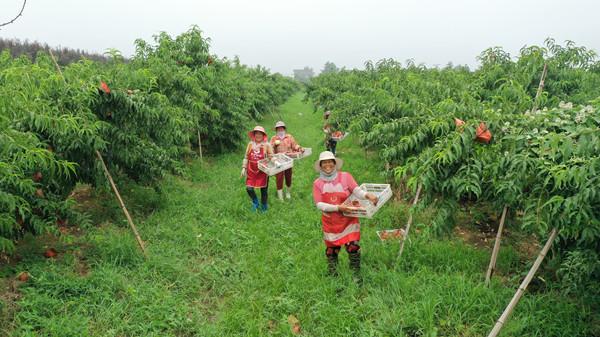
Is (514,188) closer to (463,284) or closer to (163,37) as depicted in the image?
(463,284)

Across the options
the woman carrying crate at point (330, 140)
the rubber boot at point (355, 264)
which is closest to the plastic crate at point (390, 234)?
the rubber boot at point (355, 264)

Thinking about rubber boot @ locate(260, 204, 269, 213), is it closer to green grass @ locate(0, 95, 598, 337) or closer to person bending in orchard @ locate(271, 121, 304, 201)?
person bending in orchard @ locate(271, 121, 304, 201)

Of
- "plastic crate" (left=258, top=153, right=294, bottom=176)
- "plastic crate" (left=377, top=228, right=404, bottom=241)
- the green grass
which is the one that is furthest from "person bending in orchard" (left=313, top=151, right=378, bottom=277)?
"plastic crate" (left=258, top=153, right=294, bottom=176)

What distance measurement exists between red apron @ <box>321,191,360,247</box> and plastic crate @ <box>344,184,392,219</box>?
0.11 metres

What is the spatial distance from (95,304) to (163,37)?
27.2 ft

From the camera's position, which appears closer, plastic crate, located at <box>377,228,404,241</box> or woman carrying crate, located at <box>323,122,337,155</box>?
plastic crate, located at <box>377,228,404,241</box>

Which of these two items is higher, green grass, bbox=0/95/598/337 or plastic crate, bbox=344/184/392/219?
plastic crate, bbox=344/184/392/219

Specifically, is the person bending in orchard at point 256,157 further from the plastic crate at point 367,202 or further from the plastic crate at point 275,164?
the plastic crate at point 367,202

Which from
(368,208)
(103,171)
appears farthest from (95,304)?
(368,208)

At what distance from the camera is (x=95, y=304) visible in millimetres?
3971

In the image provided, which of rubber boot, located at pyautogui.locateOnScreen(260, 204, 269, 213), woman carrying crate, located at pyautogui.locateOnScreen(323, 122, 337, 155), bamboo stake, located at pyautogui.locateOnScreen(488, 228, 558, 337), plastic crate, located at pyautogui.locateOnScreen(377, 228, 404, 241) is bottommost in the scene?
plastic crate, located at pyautogui.locateOnScreen(377, 228, 404, 241)

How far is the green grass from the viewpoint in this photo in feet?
12.2

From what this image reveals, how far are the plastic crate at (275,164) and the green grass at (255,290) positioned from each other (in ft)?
3.19

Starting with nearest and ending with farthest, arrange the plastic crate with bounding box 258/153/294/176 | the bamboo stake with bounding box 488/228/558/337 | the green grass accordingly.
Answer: the bamboo stake with bounding box 488/228/558/337
the green grass
the plastic crate with bounding box 258/153/294/176
